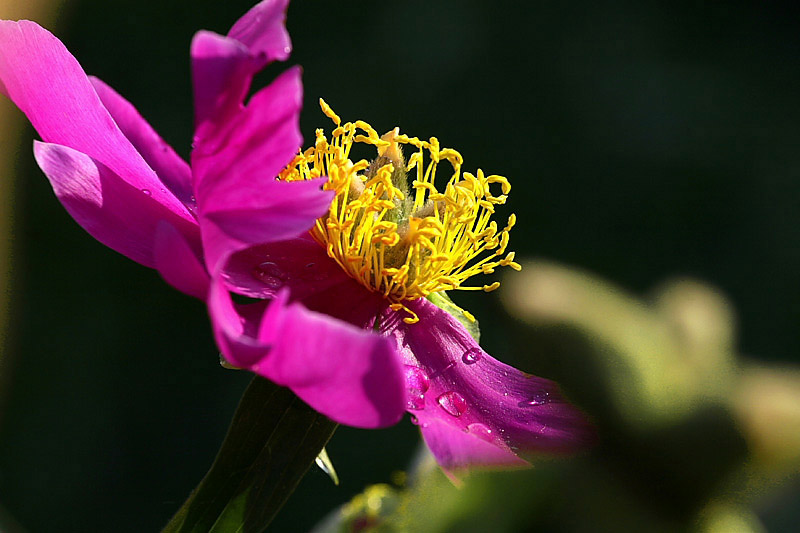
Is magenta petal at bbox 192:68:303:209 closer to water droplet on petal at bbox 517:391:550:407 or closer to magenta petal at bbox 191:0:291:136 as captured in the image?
magenta petal at bbox 191:0:291:136

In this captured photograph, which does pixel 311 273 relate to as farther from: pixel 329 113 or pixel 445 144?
pixel 445 144

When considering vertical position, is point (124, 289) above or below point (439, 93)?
below

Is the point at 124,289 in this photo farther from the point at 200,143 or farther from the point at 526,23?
the point at 200,143

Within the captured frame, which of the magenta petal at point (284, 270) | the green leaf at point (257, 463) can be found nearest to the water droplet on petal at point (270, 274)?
the magenta petal at point (284, 270)

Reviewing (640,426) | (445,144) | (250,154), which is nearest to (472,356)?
(250,154)

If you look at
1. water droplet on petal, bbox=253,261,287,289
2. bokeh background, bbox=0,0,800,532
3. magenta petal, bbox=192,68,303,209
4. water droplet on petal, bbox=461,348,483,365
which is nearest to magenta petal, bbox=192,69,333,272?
magenta petal, bbox=192,68,303,209

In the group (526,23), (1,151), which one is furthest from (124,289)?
(526,23)

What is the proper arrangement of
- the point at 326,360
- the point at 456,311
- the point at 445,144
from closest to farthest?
1. the point at 326,360
2. the point at 456,311
3. the point at 445,144
